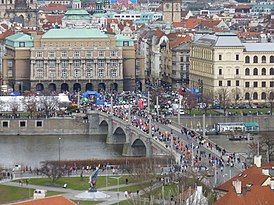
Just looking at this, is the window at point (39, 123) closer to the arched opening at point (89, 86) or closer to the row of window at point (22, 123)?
the row of window at point (22, 123)

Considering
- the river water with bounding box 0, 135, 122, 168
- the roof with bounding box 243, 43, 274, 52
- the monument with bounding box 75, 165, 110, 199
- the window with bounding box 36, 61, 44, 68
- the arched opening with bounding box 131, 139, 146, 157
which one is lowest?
the river water with bounding box 0, 135, 122, 168

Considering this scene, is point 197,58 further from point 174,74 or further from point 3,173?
point 3,173

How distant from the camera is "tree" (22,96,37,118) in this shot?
94.2 m

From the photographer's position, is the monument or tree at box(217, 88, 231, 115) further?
tree at box(217, 88, 231, 115)

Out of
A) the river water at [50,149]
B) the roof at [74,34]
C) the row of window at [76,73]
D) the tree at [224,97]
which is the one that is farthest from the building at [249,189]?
the roof at [74,34]

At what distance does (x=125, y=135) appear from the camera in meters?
83.5

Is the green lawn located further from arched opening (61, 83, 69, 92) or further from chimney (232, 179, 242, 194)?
arched opening (61, 83, 69, 92)

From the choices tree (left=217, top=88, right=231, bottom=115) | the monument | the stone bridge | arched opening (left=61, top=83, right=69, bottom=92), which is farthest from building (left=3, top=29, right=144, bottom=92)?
the monument

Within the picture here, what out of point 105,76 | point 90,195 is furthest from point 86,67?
point 90,195

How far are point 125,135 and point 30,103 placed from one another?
1392cm

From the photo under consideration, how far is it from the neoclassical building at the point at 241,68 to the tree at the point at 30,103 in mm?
11849

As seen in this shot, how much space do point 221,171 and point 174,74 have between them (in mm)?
53297

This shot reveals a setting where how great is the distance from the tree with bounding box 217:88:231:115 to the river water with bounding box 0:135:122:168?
990 centimetres

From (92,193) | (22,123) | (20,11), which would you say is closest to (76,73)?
(22,123)
